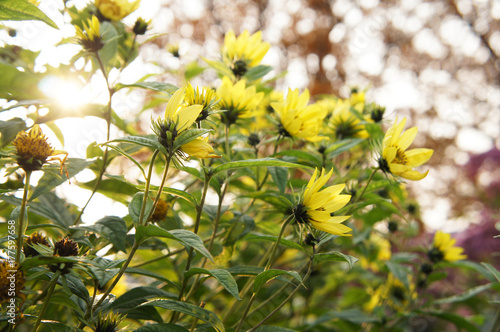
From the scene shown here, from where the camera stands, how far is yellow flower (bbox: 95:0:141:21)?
73 cm

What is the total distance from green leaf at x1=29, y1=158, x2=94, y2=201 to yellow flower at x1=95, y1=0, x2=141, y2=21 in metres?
0.34

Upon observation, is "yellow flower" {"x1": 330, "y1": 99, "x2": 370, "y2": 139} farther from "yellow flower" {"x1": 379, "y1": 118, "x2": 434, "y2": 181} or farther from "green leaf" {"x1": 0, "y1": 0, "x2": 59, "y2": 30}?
"green leaf" {"x1": 0, "y1": 0, "x2": 59, "y2": 30}

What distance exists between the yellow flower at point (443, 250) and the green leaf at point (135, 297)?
746 millimetres

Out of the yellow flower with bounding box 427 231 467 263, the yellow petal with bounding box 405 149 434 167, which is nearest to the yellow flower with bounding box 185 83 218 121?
the yellow petal with bounding box 405 149 434 167

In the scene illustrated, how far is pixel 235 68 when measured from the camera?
80cm

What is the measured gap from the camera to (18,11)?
45 centimetres

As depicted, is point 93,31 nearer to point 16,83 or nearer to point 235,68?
point 16,83

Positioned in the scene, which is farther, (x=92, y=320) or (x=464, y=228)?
(x=464, y=228)

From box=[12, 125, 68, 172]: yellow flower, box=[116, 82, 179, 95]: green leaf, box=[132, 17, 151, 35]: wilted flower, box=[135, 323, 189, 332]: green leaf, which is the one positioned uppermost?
box=[132, 17, 151, 35]: wilted flower

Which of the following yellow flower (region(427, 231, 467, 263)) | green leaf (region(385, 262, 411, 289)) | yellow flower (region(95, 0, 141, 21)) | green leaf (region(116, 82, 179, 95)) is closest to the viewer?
green leaf (region(116, 82, 179, 95))

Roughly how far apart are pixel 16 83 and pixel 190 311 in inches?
17.4

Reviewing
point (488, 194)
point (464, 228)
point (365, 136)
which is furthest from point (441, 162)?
point (365, 136)

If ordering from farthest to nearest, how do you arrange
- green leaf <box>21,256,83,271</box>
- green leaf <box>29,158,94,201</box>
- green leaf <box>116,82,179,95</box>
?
green leaf <box>116,82,179,95</box>, green leaf <box>29,158,94,201</box>, green leaf <box>21,256,83,271</box>

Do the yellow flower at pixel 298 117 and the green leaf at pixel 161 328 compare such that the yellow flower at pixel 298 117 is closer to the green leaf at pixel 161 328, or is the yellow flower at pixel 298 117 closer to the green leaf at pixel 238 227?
the green leaf at pixel 238 227
